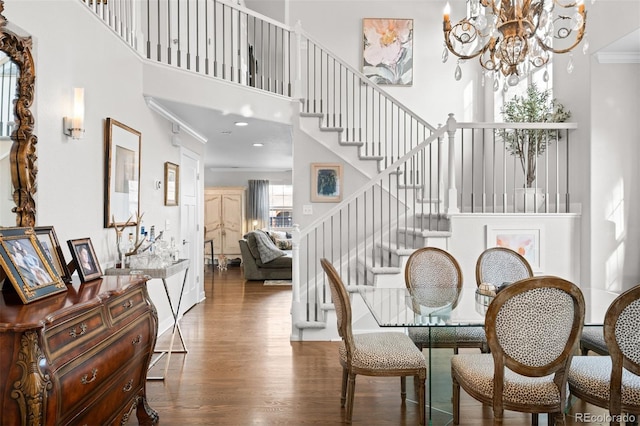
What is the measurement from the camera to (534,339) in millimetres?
1836

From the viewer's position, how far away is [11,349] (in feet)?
4.73

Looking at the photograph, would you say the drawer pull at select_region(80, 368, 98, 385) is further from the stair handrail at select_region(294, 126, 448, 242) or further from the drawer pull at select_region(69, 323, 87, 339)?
the stair handrail at select_region(294, 126, 448, 242)

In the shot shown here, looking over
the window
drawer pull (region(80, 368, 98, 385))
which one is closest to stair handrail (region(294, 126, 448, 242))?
drawer pull (region(80, 368, 98, 385))

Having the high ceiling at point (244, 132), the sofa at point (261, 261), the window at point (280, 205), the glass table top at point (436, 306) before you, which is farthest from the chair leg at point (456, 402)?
the window at point (280, 205)

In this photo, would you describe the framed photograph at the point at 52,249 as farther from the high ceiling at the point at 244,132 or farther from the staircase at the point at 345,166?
the high ceiling at the point at 244,132

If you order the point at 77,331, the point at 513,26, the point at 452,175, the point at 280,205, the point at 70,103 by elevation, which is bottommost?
the point at 77,331

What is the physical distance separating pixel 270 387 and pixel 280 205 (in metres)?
7.90

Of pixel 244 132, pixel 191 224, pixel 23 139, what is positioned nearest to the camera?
pixel 23 139

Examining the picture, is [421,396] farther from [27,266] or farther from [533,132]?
[533,132]

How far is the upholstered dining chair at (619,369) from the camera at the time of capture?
1748mm

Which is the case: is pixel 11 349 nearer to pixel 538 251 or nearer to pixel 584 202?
pixel 538 251

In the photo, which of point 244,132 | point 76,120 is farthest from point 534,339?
point 244,132

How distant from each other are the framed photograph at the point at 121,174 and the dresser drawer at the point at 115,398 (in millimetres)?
1403

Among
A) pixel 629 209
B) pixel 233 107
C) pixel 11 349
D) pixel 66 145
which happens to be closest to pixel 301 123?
pixel 233 107
